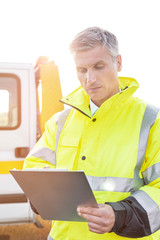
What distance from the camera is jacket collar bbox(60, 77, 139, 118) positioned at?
5.83 feet

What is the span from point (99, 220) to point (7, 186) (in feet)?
7.97

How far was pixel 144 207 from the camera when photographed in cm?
164

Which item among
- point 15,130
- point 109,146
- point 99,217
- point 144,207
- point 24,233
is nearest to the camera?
point 99,217

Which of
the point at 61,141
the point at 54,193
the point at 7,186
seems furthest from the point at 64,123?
the point at 7,186

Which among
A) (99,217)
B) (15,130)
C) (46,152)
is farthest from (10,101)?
(99,217)

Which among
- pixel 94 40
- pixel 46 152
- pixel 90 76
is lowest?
pixel 46 152

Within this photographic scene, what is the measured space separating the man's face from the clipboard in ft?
1.54

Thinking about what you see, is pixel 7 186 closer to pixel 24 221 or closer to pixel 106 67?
pixel 24 221

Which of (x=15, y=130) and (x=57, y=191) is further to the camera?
(x=15, y=130)

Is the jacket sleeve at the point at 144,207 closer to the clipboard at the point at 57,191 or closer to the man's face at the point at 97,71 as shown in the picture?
the clipboard at the point at 57,191

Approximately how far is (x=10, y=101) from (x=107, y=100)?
2.34 meters

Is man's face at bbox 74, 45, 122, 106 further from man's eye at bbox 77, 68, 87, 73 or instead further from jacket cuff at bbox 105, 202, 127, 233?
jacket cuff at bbox 105, 202, 127, 233

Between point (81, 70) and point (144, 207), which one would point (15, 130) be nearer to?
point (81, 70)

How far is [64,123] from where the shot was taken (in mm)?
1953
